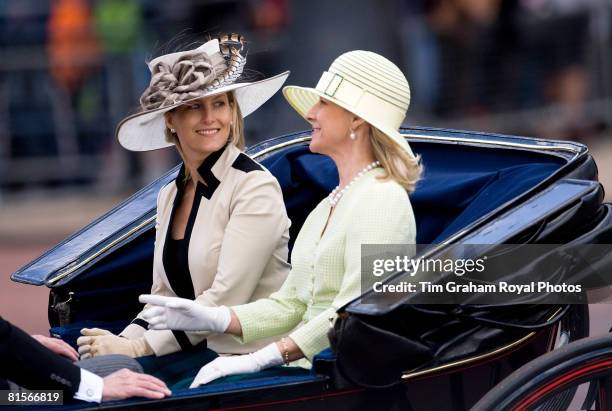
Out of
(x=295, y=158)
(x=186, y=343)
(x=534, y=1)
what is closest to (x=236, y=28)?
(x=534, y=1)

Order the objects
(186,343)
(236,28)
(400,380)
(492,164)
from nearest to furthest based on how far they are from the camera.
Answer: (400,380)
(186,343)
(492,164)
(236,28)

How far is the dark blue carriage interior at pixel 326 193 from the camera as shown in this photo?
4332 mm

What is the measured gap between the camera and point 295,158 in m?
4.97

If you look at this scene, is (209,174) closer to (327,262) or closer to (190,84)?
(190,84)

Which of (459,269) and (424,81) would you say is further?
(424,81)

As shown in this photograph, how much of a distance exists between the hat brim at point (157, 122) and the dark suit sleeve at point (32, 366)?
3.20 ft

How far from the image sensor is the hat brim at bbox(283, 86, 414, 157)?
3.94 metres

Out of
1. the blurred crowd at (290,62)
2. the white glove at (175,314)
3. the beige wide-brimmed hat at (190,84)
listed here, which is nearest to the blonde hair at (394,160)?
the beige wide-brimmed hat at (190,84)

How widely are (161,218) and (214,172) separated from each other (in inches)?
10.2

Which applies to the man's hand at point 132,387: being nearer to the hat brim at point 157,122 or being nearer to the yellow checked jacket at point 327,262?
the yellow checked jacket at point 327,262

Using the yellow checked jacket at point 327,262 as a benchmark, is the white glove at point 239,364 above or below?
below

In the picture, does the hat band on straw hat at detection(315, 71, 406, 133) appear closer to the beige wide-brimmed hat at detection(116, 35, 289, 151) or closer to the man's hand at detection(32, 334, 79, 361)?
the beige wide-brimmed hat at detection(116, 35, 289, 151)

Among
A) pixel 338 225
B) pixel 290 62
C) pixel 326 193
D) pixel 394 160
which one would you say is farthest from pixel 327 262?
pixel 290 62

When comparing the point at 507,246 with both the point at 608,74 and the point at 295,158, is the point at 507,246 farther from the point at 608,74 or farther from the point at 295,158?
the point at 608,74
